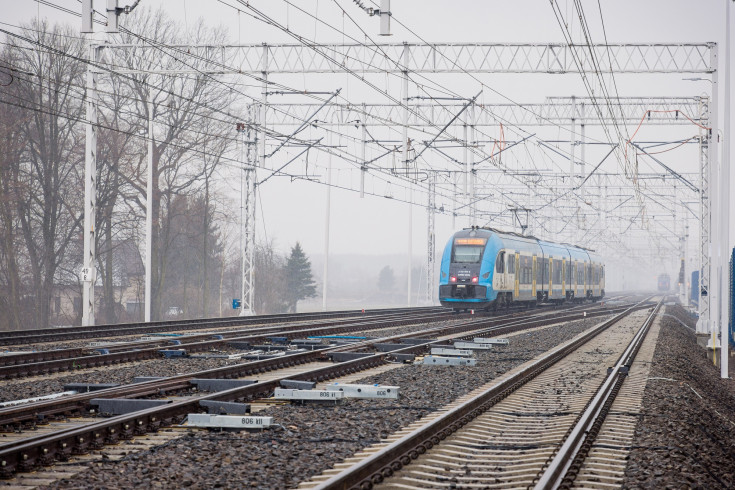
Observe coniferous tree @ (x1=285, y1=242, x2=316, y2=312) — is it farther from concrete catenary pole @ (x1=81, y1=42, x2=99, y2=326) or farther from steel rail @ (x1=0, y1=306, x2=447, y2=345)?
A: concrete catenary pole @ (x1=81, y1=42, x2=99, y2=326)

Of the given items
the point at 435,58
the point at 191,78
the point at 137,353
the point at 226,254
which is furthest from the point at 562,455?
the point at 226,254

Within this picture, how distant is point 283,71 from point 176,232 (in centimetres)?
2065

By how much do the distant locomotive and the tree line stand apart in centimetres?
1004

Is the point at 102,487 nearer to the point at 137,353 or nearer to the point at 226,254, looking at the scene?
the point at 137,353

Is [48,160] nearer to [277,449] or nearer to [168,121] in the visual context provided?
[168,121]

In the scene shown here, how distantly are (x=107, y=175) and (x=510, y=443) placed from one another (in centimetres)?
3406

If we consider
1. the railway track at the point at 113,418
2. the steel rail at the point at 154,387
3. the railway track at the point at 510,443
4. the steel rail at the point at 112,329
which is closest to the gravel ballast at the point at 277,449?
the railway track at the point at 510,443

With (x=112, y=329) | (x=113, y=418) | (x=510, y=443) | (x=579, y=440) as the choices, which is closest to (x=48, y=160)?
(x=112, y=329)

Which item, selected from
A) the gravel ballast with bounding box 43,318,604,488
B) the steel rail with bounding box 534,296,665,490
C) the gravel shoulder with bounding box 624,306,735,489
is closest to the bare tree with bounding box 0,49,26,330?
the gravel shoulder with bounding box 624,306,735,489

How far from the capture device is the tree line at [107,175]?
3475cm

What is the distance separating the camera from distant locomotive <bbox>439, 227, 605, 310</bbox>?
32625mm

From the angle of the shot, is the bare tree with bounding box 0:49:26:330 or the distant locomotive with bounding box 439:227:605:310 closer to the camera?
the distant locomotive with bounding box 439:227:605:310

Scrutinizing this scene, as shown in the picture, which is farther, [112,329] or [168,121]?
[168,121]

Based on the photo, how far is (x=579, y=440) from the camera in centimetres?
826
